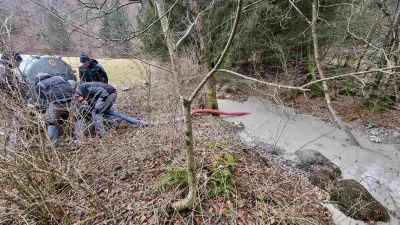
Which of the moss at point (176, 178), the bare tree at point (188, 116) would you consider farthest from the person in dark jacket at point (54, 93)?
the bare tree at point (188, 116)

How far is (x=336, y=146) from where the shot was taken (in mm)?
5543

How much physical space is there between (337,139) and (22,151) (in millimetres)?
7060

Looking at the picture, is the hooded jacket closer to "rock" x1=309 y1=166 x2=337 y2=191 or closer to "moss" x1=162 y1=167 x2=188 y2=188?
"moss" x1=162 y1=167 x2=188 y2=188

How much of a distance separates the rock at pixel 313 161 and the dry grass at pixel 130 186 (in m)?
0.60

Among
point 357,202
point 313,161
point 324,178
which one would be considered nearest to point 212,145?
point 324,178

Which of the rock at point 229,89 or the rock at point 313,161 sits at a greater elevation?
the rock at point 229,89

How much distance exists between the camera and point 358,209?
3.23m

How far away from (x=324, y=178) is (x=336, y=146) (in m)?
2.03

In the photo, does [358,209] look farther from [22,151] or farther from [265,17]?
[265,17]

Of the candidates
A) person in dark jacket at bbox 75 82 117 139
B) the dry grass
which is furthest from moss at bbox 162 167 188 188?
person in dark jacket at bbox 75 82 117 139

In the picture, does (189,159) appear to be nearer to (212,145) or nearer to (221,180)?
(221,180)

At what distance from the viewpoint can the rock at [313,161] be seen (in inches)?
177

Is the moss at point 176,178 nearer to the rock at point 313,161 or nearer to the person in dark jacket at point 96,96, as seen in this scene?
the person in dark jacket at point 96,96

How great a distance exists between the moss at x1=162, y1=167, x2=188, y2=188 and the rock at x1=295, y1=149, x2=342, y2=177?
3113 millimetres
